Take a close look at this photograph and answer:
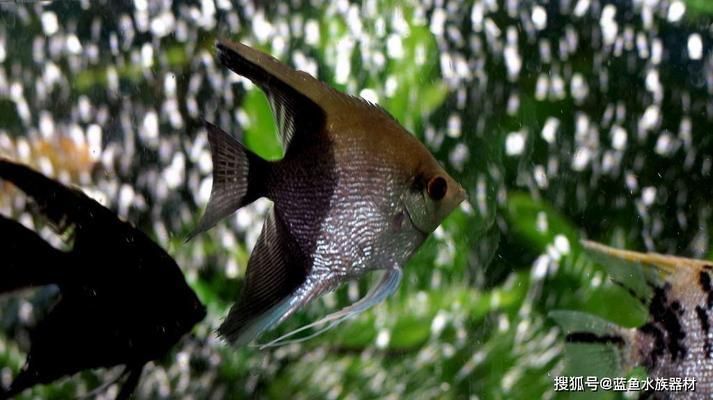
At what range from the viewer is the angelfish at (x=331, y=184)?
28.2 inches

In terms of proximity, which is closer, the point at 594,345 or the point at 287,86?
the point at 287,86

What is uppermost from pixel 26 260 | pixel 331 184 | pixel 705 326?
pixel 331 184

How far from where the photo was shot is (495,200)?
3.04 feet

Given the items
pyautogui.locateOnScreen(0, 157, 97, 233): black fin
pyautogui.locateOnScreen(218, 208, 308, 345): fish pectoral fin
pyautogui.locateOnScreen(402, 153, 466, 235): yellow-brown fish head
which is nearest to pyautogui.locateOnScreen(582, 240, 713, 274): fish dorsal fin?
pyautogui.locateOnScreen(402, 153, 466, 235): yellow-brown fish head

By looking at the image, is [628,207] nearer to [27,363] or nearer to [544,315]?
[544,315]

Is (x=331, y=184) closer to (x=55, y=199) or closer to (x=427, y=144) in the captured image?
(x=427, y=144)

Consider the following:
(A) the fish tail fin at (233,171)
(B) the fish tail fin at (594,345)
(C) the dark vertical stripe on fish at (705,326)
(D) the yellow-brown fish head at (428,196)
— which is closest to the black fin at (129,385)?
(A) the fish tail fin at (233,171)

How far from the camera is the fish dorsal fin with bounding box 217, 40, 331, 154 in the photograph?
720mm

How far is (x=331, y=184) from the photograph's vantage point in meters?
0.73

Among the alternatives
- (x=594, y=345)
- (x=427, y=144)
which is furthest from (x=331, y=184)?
(x=594, y=345)

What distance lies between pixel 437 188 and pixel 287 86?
19 centimetres

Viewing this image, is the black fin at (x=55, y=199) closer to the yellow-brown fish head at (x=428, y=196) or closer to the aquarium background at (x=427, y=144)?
the aquarium background at (x=427, y=144)

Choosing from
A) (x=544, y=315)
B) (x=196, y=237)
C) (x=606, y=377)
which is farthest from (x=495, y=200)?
(x=196, y=237)

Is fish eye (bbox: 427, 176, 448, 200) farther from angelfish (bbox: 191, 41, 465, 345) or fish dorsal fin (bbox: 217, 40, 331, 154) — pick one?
fish dorsal fin (bbox: 217, 40, 331, 154)
